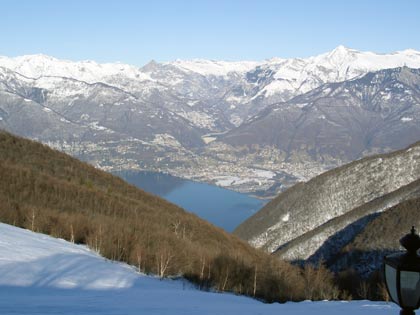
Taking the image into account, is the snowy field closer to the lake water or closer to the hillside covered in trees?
the hillside covered in trees

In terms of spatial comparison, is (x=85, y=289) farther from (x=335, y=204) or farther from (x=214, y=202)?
(x=214, y=202)

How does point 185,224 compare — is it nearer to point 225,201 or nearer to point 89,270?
point 89,270

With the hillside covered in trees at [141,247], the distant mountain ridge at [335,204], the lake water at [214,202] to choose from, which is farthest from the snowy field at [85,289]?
the lake water at [214,202]

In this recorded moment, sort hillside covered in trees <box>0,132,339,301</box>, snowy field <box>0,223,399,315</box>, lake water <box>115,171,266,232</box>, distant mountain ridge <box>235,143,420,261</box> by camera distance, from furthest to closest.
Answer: lake water <box>115,171,266,232</box>
distant mountain ridge <box>235,143,420,261</box>
hillside covered in trees <box>0,132,339,301</box>
snowy field <box>0,223,399,315</box>

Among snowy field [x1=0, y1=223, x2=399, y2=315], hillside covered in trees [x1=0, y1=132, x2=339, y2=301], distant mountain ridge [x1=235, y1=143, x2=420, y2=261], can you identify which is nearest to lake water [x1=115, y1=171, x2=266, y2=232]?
distant mountain ridge [x1=235, y1=143, x2=420, y2=261]

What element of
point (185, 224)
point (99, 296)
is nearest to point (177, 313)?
point (99, 296)

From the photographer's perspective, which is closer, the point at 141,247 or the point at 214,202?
the point at 141,247

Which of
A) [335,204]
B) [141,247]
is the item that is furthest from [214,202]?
[141,247]

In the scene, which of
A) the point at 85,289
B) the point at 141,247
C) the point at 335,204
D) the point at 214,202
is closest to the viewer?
the point at 85,289
